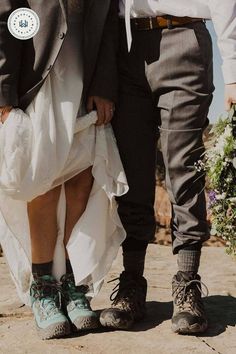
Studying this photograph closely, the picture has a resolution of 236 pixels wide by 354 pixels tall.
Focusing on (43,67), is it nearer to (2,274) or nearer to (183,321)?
(183,321)

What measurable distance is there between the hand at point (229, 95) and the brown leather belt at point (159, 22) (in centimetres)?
43

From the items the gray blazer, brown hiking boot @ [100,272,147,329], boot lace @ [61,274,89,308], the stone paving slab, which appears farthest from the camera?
boot lace @ [61,274,89,308]

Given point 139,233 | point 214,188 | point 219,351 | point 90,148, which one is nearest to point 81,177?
point 90,148

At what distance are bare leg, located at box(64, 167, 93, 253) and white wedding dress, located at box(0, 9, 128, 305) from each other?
3cm

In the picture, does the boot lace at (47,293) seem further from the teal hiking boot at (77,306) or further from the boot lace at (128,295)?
the boot lace at (128,295)

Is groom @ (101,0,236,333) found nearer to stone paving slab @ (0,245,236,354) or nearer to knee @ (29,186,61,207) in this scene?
stone paving slab @ (0,245,236,354)

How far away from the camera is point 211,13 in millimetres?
3266

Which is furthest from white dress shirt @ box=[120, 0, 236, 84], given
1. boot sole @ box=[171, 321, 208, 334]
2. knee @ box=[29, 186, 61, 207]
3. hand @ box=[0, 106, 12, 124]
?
boot sole @ box=[171, 321, 208, 334]

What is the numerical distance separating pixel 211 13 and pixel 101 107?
69cm

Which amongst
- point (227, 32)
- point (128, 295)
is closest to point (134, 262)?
point (128, 295)

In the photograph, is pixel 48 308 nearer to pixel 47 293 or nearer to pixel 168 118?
pixel 47 293

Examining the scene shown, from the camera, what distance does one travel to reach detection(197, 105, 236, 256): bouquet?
9.95 feet

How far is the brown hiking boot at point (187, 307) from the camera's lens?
3404mm

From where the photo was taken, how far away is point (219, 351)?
324 cm
